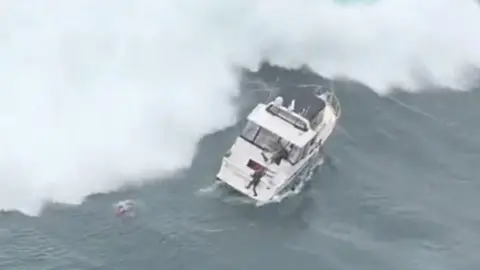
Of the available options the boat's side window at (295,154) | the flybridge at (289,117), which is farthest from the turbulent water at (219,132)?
the flybridge at (289,117)

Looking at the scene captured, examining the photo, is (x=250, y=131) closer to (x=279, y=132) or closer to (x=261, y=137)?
(x=261, y=137)

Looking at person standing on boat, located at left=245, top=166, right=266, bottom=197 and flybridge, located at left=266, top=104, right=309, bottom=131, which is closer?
person standing on boat, located at left=245, top=166, right=266, bottom=197

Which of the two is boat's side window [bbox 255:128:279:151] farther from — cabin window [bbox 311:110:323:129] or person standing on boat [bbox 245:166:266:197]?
cabin window [bbox 311:110:323:129]

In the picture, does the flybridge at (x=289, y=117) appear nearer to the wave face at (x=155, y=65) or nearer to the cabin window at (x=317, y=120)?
the cabin window at (x=317, y=120)

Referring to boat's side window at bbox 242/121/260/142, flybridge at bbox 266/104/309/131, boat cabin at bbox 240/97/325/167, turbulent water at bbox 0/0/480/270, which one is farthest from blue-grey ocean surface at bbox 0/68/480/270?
flybridge at bbox 266/104/309/131

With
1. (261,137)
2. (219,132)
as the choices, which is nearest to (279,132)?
(261,137)

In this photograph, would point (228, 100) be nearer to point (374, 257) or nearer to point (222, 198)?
point (222, 198)
